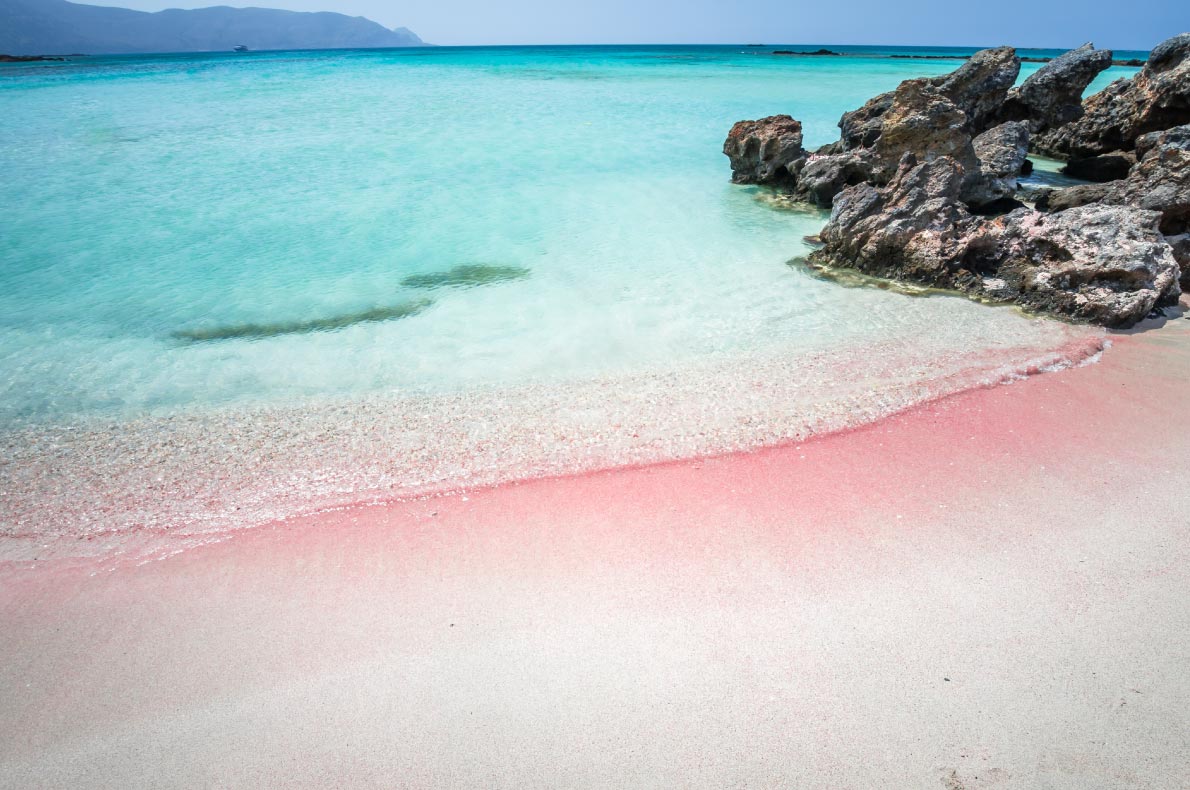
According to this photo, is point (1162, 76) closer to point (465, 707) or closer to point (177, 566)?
point (465, 707)

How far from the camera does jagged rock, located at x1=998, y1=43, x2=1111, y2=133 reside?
1120 centimetres

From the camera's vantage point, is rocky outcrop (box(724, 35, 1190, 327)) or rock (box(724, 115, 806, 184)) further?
rock (box(724, 115, 806, 184))

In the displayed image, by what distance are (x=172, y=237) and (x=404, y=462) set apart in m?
7.44

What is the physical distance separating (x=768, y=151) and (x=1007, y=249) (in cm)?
564

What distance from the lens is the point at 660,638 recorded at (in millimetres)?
2668

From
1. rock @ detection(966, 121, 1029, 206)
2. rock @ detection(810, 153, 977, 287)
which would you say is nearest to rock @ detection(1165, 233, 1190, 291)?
rock @ detection(810, 153, 977, 287)

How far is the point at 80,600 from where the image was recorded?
117 inches

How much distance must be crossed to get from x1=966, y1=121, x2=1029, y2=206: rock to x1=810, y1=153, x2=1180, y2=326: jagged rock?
1.58 m

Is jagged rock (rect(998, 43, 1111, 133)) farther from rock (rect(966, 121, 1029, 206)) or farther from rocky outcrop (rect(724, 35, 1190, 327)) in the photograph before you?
rock (rect(966, 121, 1029, 206))

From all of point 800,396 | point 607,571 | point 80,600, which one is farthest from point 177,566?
point 800,396

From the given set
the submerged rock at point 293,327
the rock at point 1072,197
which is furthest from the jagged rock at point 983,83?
the submerged rock at point 293,327

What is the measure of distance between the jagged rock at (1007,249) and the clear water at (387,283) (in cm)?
57

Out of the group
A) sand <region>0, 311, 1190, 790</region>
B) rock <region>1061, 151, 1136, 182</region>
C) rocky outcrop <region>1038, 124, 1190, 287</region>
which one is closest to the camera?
sand <region>0, 311, 1190, 790</region>

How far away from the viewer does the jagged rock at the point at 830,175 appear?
370 inches
